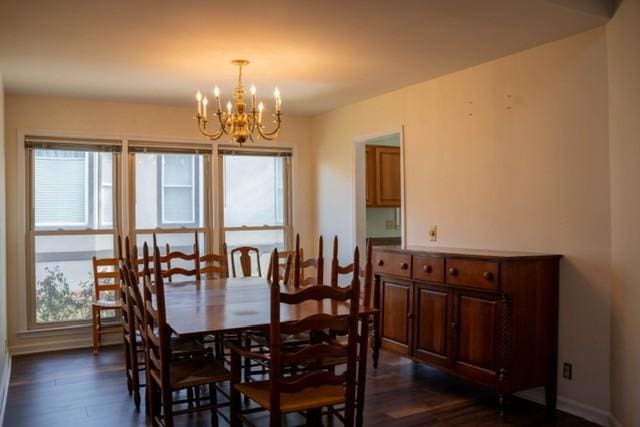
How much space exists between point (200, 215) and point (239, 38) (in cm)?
291

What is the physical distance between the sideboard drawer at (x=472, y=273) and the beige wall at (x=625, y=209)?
67 centimetres

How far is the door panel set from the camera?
419cm

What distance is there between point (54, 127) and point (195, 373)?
3.44 m

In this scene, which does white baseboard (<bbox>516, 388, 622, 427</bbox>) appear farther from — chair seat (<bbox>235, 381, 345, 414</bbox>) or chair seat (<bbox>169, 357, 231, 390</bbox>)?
chair seat (<bbox>169, 357, 231, 390</bbox>)

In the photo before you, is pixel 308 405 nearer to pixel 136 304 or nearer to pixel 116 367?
pixel 136 304

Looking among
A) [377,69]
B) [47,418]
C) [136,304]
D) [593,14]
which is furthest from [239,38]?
[47,418]

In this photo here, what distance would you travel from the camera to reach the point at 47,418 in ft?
11.3

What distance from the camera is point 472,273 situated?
11.7ft

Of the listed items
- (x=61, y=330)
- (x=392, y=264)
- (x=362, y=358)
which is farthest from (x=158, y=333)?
(x=61, y=330)

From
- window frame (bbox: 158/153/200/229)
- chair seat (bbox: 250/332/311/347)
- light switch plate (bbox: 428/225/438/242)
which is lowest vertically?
chair seat (bbox: 250/332/311/347)

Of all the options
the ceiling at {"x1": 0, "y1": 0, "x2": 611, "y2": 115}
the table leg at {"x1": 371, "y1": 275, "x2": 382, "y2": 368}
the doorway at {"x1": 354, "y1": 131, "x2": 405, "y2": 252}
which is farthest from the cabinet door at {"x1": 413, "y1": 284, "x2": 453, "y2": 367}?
the ceiling at {"x1": 0, "y1": 0, "x2": 611, "y2": 115}

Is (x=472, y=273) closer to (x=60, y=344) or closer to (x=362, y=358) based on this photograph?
(x=362, y=358)

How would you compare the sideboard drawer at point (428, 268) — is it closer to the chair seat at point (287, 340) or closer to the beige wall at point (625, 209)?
the chair seat at point (287, 340)

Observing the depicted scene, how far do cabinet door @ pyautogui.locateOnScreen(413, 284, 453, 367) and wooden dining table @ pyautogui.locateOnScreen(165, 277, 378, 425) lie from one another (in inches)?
28.7
